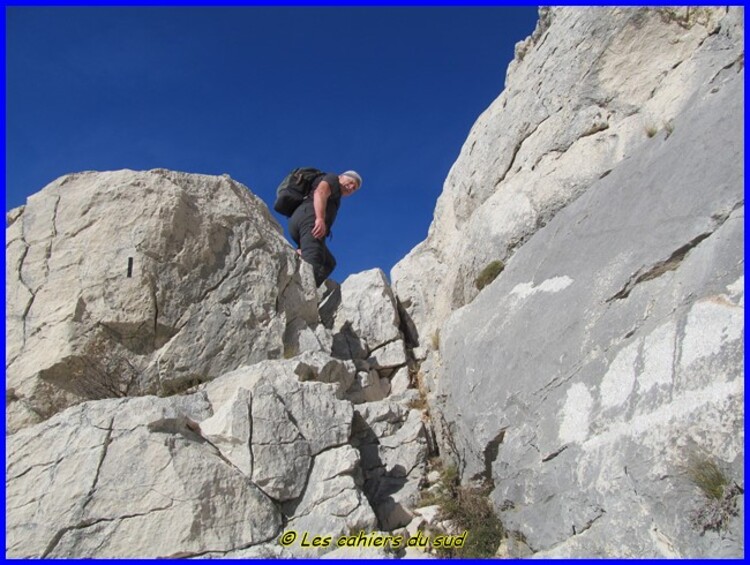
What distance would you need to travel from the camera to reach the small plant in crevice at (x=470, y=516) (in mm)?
7852

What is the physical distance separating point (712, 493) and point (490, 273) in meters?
6.47

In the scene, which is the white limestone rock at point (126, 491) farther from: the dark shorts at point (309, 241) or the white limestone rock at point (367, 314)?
the dark shorts at point (309, 241)

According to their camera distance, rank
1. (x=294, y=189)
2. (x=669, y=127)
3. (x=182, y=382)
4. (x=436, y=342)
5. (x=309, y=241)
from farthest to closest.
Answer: (x=294, y=189) < (x=309, y=241) < (x=436, y=342) < (x=182, y=382) < (x=669, y=127)

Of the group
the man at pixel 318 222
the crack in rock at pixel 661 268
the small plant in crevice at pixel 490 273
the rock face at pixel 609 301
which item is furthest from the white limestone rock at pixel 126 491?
the man at pixel 318 222

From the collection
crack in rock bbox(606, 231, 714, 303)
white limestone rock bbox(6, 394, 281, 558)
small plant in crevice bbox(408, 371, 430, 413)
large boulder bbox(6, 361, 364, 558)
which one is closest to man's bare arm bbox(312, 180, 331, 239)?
small plant in crevice bbox(408, 371, 430, 413)

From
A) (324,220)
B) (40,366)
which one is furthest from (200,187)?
(40,366)

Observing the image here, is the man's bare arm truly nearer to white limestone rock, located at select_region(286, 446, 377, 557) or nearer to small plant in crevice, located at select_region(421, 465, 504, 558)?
white limestone rock, located at select_region(286, 446, 377, 557)

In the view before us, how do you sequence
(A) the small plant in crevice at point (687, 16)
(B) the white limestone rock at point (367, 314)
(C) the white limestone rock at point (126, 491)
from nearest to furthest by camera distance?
1. (C) the white limestone rock at point (126, 491)
2. (A) the small plant in crevice at point (687, 16)
3. (B) the white limestone rock at point (367, 314)

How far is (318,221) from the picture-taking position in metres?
15.2

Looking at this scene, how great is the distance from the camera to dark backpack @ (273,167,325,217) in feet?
51.8

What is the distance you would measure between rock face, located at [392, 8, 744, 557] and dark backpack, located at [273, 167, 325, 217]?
163 inches

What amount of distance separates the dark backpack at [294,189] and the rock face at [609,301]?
13.6ft

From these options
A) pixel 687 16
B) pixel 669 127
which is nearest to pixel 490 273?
pixel 669 127

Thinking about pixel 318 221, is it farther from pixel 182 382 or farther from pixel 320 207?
pixel 182 382
